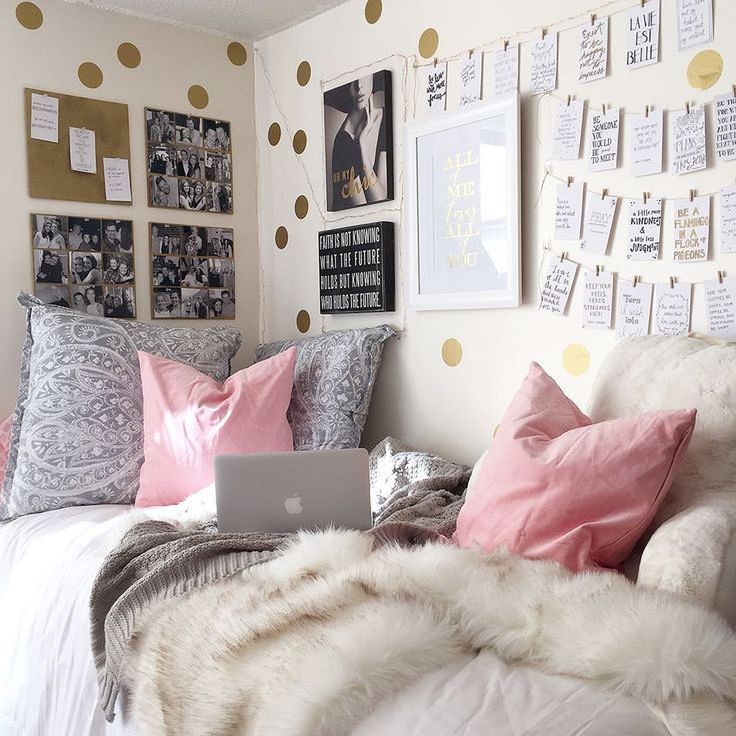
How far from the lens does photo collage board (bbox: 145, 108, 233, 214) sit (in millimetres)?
2982

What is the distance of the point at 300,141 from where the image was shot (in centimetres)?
305

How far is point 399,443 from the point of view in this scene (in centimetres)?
251

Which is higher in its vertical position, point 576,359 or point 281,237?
point 281,237

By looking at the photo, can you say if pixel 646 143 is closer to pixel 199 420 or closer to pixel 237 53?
pixel 199 420

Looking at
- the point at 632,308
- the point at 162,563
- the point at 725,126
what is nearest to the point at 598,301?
the point at 632,308

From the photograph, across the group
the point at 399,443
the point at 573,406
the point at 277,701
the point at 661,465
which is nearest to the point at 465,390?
the point at 399,443

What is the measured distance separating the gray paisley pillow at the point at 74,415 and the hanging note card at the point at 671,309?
4.56 feet

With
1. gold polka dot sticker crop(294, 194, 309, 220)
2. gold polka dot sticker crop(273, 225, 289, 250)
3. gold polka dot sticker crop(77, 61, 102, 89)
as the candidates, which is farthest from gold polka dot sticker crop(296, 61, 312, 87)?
gold polka dot sticker crop(77, 61, 102, 89)

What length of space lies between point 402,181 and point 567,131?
2.02 ft

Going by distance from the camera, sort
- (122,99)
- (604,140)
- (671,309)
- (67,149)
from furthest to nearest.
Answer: (122,99)
(67,149)
(604,140)
(671,309)

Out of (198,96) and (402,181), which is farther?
(198,96)

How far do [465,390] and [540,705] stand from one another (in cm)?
150

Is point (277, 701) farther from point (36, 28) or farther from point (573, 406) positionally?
point (36, 28)

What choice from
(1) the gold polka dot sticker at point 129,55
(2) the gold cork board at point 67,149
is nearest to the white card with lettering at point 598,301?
(2) the gold cork board at point 67,149
